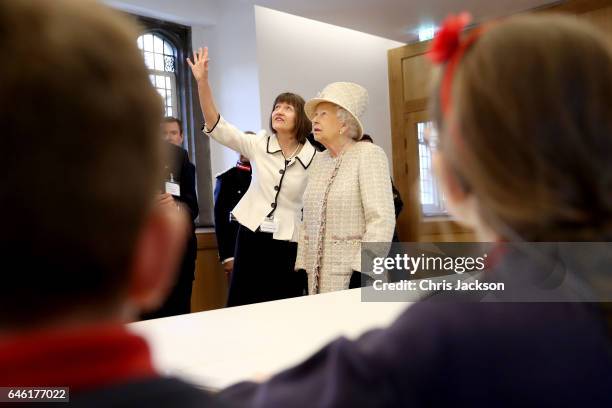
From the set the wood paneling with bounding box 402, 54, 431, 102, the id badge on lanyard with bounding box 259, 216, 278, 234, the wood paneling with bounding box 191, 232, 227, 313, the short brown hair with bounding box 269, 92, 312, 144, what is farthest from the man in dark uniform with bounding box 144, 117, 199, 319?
the wood paneling with bounding box 402, 54, 431, 102

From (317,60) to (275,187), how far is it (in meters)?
2.31

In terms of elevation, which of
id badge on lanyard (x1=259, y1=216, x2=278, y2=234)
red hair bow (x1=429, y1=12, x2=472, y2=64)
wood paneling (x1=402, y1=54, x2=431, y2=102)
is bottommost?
id badge on lanyard (x1=259, y1=216, x2=278, y2=234)

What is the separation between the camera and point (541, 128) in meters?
0.64

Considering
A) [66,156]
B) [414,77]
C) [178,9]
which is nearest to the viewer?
[66,156]

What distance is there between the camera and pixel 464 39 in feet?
2.29

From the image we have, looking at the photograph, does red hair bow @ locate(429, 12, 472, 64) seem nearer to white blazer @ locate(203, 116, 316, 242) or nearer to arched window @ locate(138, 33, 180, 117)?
white blazer @ locate(203, 116, 316, 242)

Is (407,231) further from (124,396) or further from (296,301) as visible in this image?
(124,396)

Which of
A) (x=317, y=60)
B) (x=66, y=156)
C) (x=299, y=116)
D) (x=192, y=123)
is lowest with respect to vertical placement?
(x=66, y=156)

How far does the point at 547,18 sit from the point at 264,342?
884 millimetres

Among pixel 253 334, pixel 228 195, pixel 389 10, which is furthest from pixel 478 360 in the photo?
pixel 389 10

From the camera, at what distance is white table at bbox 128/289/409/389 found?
1.16 metres

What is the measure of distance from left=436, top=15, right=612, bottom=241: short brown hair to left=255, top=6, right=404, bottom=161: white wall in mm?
4201

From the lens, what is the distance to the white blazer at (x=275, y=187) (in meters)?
3.26

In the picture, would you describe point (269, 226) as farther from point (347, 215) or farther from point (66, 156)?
point (66, 156)
